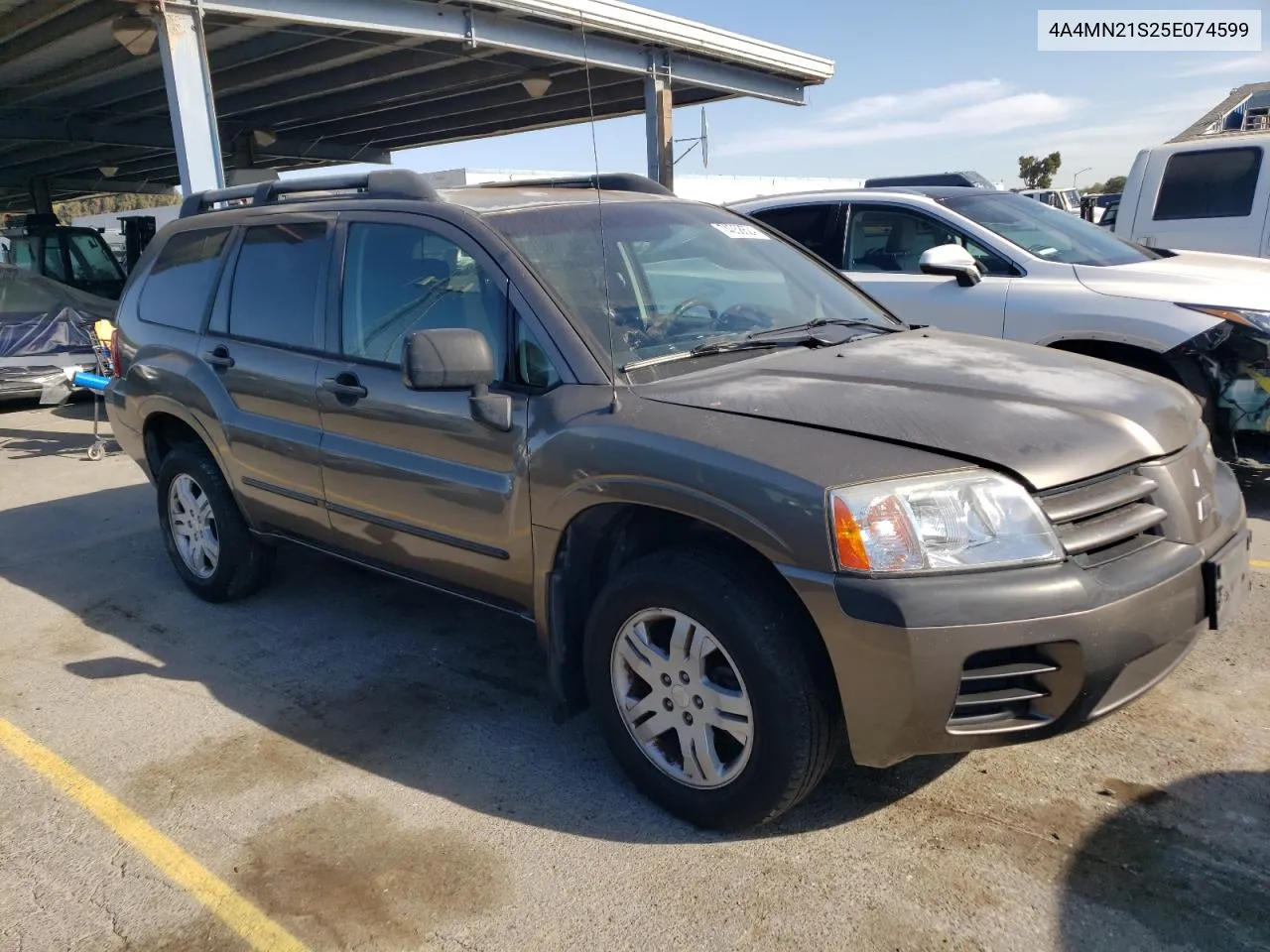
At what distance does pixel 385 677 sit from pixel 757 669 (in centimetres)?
202

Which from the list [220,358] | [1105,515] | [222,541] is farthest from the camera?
[222,541]

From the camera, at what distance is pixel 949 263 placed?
17.9 feet

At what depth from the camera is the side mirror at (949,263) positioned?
541 centimetres

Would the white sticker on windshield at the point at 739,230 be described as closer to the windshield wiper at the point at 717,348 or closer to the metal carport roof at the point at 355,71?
the windshield wiper at the point at 717,348

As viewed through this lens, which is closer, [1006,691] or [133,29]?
[1006,691]

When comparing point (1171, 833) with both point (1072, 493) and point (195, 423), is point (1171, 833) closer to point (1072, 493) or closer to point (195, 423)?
point (1072, 493)

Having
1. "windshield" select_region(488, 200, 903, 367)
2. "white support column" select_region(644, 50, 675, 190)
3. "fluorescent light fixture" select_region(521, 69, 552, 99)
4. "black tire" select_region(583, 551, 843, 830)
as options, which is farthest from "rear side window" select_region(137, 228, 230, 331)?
"fluorescent light fixture" select_region(521, 69, 552, 99)

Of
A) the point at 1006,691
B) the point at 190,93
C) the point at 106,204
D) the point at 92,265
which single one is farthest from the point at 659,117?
the point at 106,204

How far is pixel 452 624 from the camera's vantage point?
4.63 m

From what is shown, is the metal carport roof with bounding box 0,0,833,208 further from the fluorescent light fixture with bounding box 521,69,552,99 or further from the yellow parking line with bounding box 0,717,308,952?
the yellow parking line with bounding box 0,717,308,952

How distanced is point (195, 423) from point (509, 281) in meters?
2.19

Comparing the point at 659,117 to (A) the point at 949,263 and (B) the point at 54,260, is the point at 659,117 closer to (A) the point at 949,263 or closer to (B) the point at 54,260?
(A) the point at 949,263

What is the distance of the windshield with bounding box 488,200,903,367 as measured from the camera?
11.1ft

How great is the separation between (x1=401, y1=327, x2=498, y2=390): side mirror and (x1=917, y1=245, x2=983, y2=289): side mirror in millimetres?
3126
